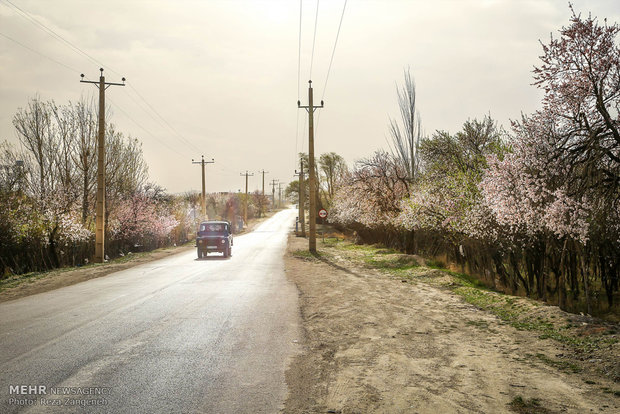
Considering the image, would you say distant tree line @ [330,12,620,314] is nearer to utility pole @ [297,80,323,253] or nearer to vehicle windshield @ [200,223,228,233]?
utility pole @ [297,80,323,253]

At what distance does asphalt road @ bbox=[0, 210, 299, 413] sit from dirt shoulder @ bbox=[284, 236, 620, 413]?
58 cm

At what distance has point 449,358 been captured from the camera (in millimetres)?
6195

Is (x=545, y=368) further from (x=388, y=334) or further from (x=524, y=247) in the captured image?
(x=524, y=247)

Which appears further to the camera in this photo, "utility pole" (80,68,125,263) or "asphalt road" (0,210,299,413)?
"utility pole" (80,68,125,263)

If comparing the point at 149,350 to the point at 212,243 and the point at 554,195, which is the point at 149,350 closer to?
the point at 554,195

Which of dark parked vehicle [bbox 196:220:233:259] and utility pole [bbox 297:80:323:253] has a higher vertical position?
utility pole [bbox 297:80:323:253]

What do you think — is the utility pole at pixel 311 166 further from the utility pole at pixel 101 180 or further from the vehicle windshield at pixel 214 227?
the utility pole at pixel 101 180

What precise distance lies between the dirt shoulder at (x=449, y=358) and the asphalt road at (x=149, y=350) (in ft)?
1.92

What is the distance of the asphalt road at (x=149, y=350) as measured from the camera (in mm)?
4547

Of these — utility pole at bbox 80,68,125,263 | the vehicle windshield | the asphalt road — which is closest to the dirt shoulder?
the asphalt road

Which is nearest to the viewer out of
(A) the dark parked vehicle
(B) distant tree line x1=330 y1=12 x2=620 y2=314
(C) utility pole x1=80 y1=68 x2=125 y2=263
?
(B) distant tree line x1=330 y1=12 x2=620 y2=314

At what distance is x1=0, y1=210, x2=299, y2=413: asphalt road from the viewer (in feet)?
14.9

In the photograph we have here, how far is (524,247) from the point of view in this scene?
47.5 feet

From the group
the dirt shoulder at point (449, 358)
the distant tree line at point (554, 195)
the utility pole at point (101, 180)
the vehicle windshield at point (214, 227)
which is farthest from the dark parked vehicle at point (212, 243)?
the dirt shoulder at point (449, 358)
